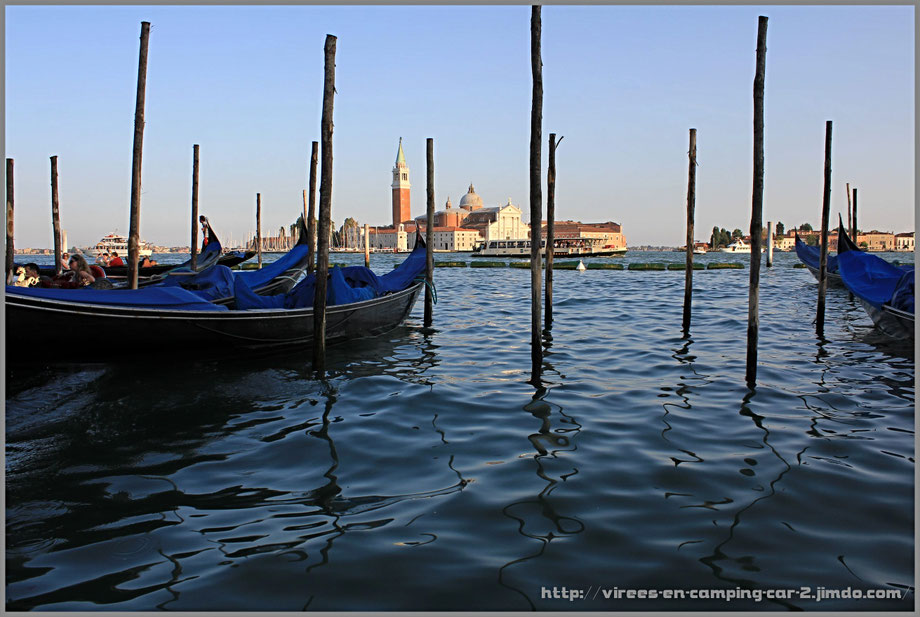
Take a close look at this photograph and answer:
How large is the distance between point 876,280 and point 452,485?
26.4 ft

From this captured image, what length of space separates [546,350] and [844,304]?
29.3ft

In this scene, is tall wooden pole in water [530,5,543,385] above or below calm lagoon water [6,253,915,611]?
above

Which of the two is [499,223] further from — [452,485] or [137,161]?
[452,485]

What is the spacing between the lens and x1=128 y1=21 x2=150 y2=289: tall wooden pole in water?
7488 millimetres

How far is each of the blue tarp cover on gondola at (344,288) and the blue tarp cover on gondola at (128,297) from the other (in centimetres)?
70

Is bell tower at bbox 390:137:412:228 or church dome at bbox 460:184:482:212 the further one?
church dome at bbox 460:184:482:212

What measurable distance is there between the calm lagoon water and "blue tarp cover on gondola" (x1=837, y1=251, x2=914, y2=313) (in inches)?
66.9

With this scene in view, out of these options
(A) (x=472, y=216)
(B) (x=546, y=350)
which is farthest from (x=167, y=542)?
(A) (x=472, y=216)

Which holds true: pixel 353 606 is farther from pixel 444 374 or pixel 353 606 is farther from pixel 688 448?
pixel 444 374

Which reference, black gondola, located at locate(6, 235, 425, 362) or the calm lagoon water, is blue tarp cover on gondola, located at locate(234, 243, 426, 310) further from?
the calm lagoon water

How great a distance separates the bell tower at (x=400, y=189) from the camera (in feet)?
315

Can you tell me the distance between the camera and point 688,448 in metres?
3.96

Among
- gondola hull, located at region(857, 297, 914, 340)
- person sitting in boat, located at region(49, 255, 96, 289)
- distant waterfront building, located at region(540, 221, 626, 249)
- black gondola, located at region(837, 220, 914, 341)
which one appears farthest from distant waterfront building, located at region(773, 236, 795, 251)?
person sitting in boat, located at region(49, 255, 96, 289)

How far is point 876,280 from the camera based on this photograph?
8.95 meters
